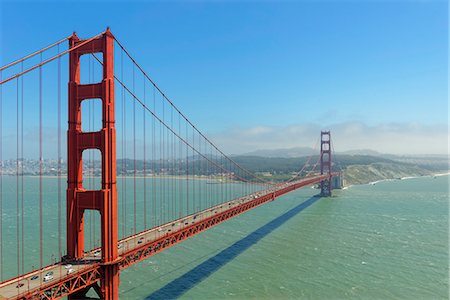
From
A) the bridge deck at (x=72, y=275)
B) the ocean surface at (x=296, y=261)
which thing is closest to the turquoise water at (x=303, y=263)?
the ocean surface at (x=296, y=261)

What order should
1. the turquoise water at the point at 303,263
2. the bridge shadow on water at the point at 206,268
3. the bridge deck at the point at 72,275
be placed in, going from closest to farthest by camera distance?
the bridge deck at the point at 72,275, the bridge shadow on water at the point at 206,268, the turquoise water at the point at 303,263

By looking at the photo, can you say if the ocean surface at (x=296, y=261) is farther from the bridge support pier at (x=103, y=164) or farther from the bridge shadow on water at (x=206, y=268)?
the bridge support pier at (x=103, y=164)

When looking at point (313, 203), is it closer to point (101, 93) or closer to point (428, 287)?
point (428, 287)

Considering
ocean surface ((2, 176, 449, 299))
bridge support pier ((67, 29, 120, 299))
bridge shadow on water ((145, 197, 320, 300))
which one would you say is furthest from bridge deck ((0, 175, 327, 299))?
ocean surface ((2, 176, 449, 299))

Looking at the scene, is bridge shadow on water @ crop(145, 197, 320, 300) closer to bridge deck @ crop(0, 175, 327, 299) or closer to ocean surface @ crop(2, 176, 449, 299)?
ocean surface @ crop(2, 176, 449, 299)

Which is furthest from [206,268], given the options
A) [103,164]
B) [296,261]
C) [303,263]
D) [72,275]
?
[103,164]
